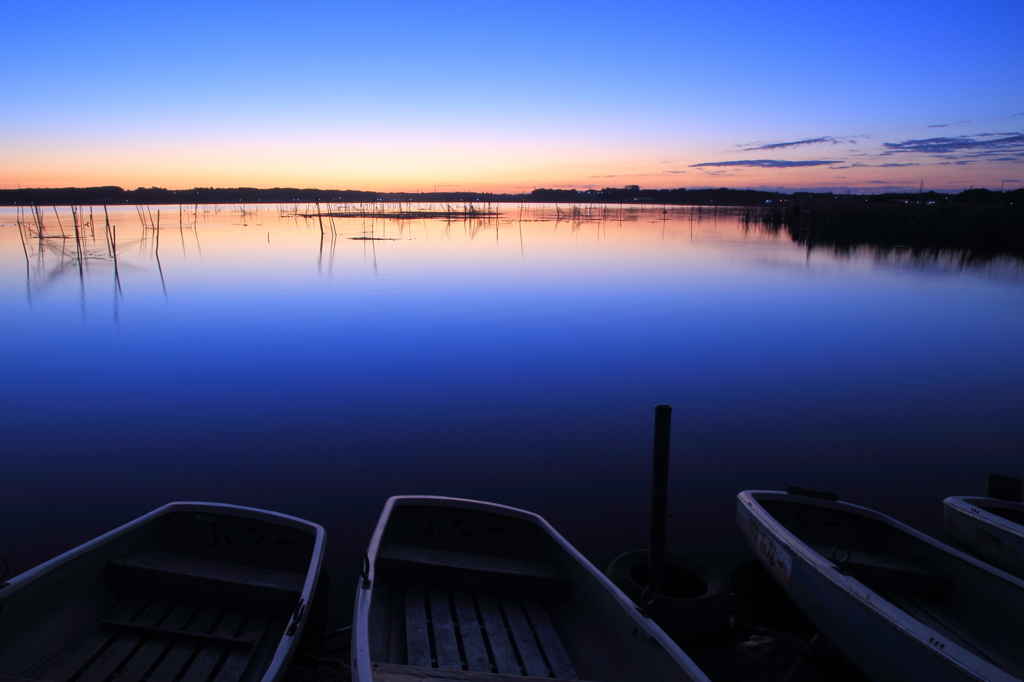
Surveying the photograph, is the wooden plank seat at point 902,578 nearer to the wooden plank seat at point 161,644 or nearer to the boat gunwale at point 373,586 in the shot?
the boat gunwale at point 373,586

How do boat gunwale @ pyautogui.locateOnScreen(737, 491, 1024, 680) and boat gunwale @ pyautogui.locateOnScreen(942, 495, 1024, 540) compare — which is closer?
boat gunwale @ pyautogui.locateOnScreen(737, 491, 1024, 680)

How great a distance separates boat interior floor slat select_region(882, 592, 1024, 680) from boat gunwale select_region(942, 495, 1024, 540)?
3.14 feet

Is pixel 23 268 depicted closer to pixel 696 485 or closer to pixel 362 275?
pixel 362 275

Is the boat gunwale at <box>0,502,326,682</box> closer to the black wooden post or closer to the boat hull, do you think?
the black wooden post

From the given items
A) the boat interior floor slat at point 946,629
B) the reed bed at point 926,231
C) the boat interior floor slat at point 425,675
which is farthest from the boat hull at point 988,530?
the reed bed at point 926,231

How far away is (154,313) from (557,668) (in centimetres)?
1307

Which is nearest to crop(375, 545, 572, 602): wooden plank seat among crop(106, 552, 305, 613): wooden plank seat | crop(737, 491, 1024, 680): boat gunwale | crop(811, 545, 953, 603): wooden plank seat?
crop(106, 552, 305, 613): wooden plank seat

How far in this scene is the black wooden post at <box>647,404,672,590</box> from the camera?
3725 millimetres

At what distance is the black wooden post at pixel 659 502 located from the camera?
3725 millimetres

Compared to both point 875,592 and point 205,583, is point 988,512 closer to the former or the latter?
point 875,592

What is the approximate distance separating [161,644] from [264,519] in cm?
85

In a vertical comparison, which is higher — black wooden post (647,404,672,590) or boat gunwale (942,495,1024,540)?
black wooden post (647,404,672,590)

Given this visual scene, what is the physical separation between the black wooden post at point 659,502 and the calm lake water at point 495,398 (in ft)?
2.53

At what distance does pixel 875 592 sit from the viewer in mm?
3438
